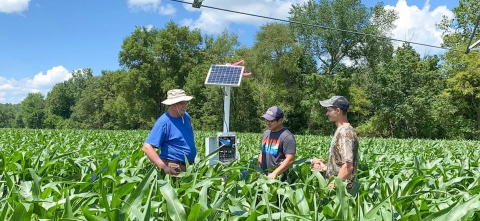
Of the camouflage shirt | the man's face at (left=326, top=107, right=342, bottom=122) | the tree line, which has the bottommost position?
the camouflage shirt

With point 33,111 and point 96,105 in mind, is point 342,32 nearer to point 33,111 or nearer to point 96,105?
point 96,105

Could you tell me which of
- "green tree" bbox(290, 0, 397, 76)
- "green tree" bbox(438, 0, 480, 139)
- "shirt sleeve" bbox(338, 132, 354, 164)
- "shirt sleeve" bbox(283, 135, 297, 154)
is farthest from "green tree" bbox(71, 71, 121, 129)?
"shirt sleeve" bbox(338, 132, 354, 164)

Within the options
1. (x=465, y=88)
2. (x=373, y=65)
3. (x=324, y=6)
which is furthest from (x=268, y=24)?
(x=465, y=88)

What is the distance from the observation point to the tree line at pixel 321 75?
1432 inches

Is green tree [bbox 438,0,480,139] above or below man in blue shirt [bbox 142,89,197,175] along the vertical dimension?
above

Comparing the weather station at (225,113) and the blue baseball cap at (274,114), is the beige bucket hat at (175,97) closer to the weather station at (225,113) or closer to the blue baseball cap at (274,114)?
the weather station at (225,113)

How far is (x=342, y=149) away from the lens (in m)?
3.37

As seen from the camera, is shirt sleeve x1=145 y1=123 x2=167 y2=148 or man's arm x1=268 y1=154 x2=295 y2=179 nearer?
man's arm x1=268 y1=154 x2=295 y2=179

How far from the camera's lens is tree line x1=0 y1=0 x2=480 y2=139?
36.4 m

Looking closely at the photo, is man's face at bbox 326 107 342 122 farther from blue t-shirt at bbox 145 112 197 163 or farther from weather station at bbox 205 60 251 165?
blue t-shirt at bbox 145 112 197 163

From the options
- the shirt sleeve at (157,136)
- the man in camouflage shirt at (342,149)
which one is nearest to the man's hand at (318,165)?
the man in camouflage shirt at (342,149)

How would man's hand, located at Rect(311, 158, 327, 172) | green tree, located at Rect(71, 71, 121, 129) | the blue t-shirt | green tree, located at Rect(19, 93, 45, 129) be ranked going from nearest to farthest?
man's hand, located at Rect(311, 158, 327, 172) → the blue t-shirt → green tree, located at Rect(71, 71, 121, 129) → green tree, located at Rect(19, 93, 45, 129)

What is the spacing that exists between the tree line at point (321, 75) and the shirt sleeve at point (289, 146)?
3395 cm

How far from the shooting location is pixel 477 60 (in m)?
32.0
